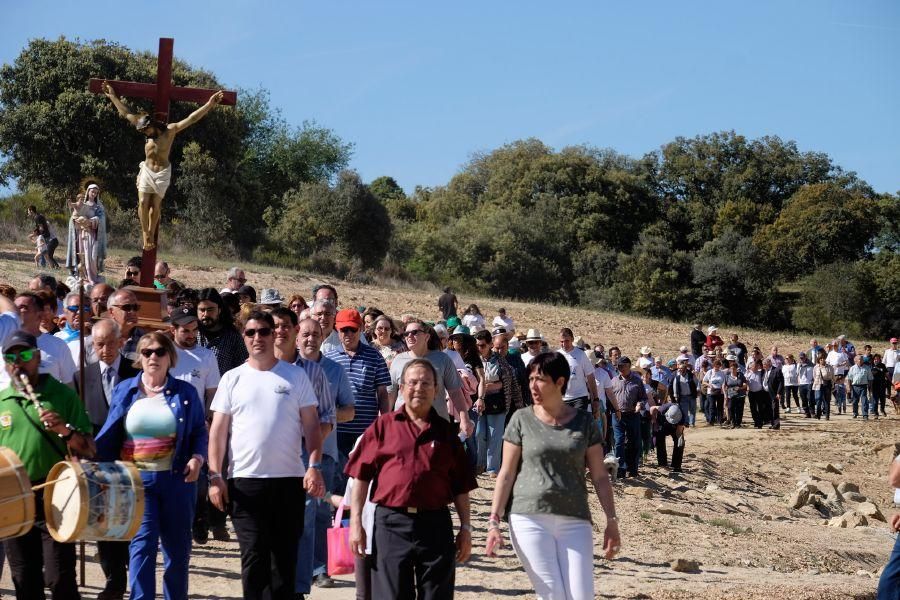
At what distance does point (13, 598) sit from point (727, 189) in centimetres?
6847

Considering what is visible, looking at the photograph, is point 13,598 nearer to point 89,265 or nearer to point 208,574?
point 208,574

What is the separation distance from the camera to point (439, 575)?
6.24m

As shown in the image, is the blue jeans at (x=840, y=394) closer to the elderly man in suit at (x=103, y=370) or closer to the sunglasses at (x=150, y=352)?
the elderly man in suit at (x=103, y=370)

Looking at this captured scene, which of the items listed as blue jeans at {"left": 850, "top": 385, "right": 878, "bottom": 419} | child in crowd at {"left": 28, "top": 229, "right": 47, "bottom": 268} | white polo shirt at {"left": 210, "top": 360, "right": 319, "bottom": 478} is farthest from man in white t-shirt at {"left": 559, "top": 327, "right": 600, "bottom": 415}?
blue jeans at {"left": 850, "top": 385, "right": 878, "bottom": 419}

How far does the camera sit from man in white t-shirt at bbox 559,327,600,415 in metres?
14.0

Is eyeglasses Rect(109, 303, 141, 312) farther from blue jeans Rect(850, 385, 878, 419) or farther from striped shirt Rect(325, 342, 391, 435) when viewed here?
blue jeans Rect(850, 385, 878, 419)

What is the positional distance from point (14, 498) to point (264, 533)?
57.8 inches

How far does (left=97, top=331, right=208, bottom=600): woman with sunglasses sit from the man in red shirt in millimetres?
1181

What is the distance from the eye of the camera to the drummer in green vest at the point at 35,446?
6.69 m

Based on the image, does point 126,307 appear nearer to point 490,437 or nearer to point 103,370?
point 103,370

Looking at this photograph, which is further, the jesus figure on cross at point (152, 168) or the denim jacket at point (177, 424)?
the jesus figure on cross at point (152, 168)

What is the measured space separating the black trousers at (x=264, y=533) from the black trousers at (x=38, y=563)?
103cm

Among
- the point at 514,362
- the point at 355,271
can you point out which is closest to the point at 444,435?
the point at 514,362

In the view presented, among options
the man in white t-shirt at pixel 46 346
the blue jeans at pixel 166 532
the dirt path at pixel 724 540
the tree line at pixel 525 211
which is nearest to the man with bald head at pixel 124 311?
the man in white t-shirt at pixel 46 346
